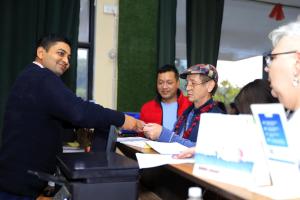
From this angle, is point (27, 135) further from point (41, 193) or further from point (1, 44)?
point (1, 44)

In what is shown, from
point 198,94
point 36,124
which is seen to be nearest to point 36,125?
point 36,124

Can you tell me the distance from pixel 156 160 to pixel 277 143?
0.55 m

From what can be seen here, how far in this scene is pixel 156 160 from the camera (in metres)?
1.34

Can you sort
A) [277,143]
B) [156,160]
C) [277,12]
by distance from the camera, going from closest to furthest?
[277,143], [156,160], [277,12]

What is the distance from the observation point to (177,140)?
1.83 meters

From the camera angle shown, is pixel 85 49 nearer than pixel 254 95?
No

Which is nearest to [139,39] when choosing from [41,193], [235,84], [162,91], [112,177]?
[162,91]

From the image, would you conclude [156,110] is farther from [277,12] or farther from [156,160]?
[277,12]

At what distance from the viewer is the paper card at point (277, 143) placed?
2.87 ft

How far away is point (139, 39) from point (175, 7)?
0.59 m

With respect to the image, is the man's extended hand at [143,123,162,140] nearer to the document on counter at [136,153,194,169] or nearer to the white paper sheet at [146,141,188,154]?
the white paper sheet at [146,141,188,154]

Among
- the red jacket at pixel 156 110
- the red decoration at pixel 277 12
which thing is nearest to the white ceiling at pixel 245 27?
the red decoration at pixel 277 12

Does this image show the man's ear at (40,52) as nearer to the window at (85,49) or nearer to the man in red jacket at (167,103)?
the man in red jacket at (167,103)

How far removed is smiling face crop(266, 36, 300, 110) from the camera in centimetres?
104
